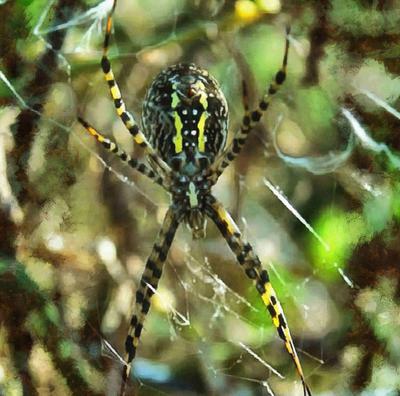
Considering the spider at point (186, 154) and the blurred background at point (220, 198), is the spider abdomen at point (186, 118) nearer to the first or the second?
the spider at point (186, 154)

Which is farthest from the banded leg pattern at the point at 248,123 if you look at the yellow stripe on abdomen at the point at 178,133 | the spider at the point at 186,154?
the yellow stripe on abdomen at the point at 178,133

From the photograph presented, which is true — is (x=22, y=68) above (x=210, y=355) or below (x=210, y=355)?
above

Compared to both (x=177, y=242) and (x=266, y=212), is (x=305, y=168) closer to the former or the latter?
(x=266, y=212)

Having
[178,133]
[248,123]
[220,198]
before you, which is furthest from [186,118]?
[220,198]

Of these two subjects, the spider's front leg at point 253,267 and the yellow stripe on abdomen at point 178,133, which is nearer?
the yellow stripe on abdomen at point 178,133

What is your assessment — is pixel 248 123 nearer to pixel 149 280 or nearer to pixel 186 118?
pixel 186 118

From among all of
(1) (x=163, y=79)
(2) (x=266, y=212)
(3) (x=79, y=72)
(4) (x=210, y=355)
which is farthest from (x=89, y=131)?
(4) (x=210, y=355)
